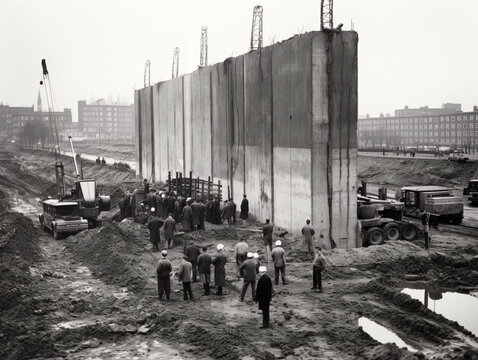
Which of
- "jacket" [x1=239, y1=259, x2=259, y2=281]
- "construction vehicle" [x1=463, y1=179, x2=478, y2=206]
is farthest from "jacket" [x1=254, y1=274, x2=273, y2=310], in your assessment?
"construction vehicle" [x1=463, y1=179, x2=478, y2=206]

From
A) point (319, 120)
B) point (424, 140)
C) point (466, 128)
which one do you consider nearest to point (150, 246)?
point (319, 120)

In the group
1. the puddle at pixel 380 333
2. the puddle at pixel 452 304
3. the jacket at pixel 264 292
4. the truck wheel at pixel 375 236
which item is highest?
the jacket at pixel 264 292

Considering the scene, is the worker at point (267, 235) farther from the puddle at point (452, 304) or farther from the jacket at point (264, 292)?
the jacket at point (264, 292)

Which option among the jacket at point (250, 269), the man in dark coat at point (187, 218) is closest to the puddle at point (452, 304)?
the jacket at point (250, 269)

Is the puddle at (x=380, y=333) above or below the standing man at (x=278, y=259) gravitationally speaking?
below

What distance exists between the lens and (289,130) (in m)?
23.7

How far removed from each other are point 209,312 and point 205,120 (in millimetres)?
23648

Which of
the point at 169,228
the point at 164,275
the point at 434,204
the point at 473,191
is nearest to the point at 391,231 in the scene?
the point at 434,204

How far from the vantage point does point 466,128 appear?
111m

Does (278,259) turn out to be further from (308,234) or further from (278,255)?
(308,234)

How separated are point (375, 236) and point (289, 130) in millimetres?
5636

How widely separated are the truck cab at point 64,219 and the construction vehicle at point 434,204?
16.0 metres

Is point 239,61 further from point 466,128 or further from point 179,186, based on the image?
point 466,128

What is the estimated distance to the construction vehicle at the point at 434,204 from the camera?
88.9ft
